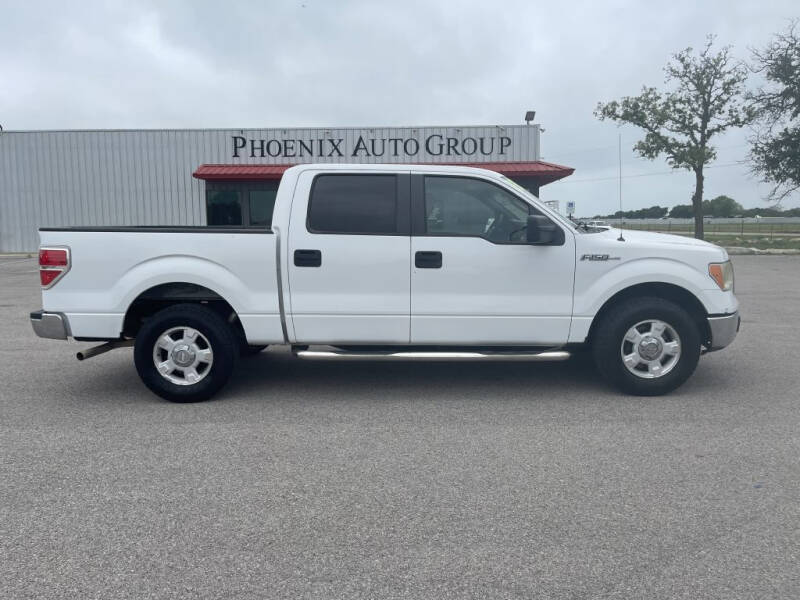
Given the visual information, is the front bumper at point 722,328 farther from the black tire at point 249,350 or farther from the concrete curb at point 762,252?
the concrete curb at point 762,252

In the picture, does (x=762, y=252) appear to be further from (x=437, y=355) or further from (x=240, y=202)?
(x=437, y=355)

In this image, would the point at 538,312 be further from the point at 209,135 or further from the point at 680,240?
the point at 209,135

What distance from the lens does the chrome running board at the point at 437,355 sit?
219 inches

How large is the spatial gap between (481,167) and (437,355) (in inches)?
708

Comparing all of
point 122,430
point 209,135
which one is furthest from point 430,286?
point 209,135

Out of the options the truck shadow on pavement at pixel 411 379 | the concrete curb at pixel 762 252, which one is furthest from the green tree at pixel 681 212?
the truck shadow on pavement at pixel 411 379

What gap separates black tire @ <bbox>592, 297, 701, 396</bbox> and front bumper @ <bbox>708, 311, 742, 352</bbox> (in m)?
0.18

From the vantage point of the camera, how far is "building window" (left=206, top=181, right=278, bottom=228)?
25500mm

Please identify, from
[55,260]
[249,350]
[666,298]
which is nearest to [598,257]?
[666,298]

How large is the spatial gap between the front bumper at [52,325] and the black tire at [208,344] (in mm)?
610

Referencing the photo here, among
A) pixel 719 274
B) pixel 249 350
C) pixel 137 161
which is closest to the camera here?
pixel 719 274

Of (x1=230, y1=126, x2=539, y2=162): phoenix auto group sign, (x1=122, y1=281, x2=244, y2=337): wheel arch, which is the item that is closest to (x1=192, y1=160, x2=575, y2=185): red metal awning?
(x1=230, y1=126, x2=539, y2=162): phoenix auto group sign

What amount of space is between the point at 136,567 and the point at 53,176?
28.4 m

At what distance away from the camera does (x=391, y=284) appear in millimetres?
5602
